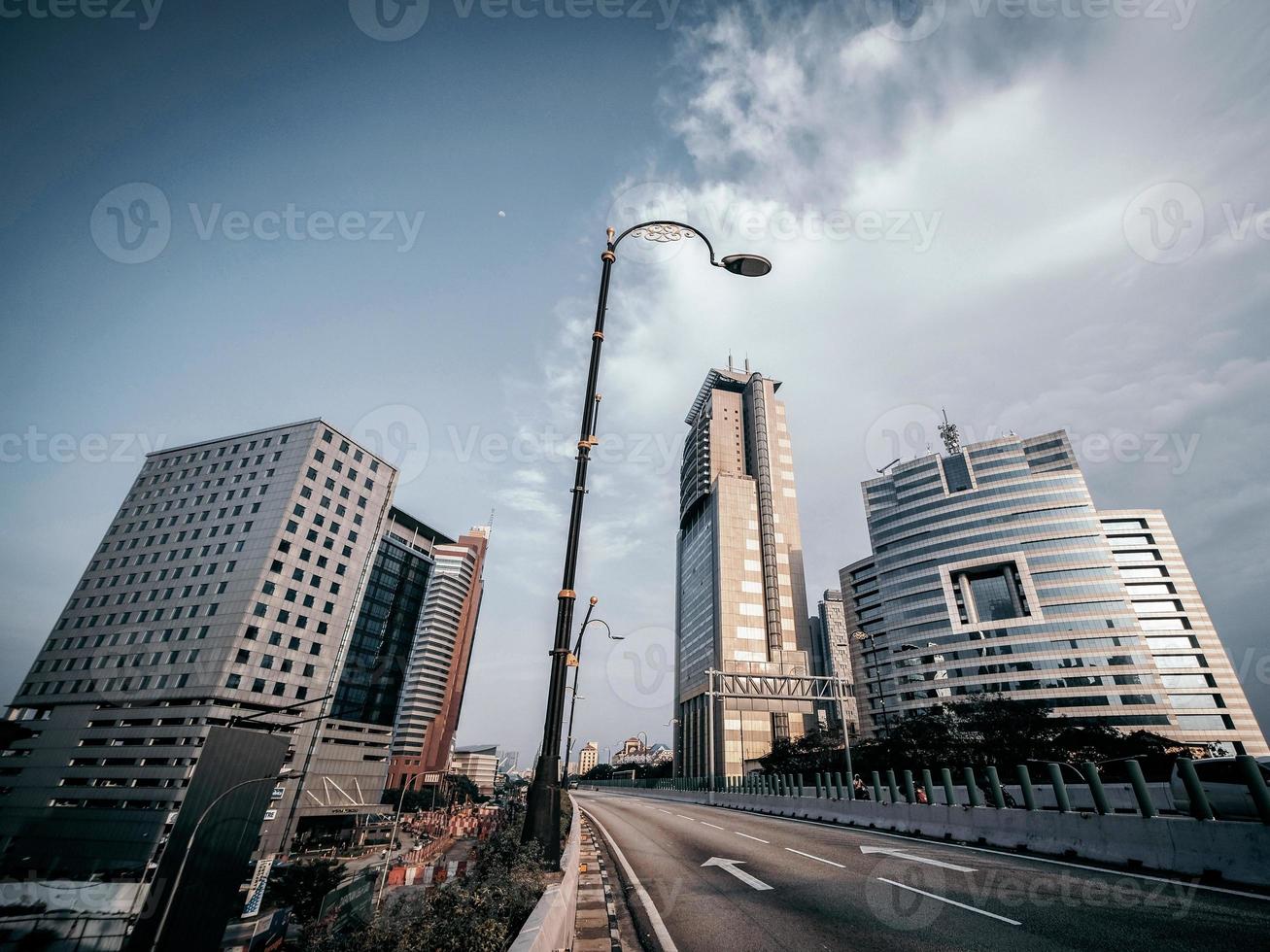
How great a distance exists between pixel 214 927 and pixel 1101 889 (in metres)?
23.2

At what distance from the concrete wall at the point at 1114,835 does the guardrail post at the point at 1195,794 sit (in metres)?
0.21

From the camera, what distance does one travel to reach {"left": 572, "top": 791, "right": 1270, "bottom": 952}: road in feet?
19.2

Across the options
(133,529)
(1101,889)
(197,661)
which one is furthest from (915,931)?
(133,529)

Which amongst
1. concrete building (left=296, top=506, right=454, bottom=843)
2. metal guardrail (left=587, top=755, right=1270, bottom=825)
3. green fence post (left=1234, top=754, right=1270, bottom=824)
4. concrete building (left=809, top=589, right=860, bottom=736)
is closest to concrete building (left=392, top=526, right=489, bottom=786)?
concrete building (left=296, top=506, right=454, bottom=843)

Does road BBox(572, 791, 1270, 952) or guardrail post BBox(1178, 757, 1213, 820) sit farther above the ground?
guardrail post BBox(1178, 757, 1213, 820)

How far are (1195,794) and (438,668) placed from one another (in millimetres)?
182643

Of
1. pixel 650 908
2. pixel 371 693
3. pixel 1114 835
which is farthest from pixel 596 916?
pixel 371 693

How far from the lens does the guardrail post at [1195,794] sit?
8625 millimetres

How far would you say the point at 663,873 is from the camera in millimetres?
10992

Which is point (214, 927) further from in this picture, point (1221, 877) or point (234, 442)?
point (234, 442)

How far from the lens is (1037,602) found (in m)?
94.9

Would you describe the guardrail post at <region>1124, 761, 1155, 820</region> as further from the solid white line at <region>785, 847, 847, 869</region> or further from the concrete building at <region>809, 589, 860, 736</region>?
the concrete building at <region>809, 589, 860, 736</region>

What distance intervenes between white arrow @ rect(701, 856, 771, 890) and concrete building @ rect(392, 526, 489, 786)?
151m

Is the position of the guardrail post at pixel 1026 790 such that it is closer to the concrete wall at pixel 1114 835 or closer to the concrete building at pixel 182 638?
the concrete wall at pixel 1114 835
